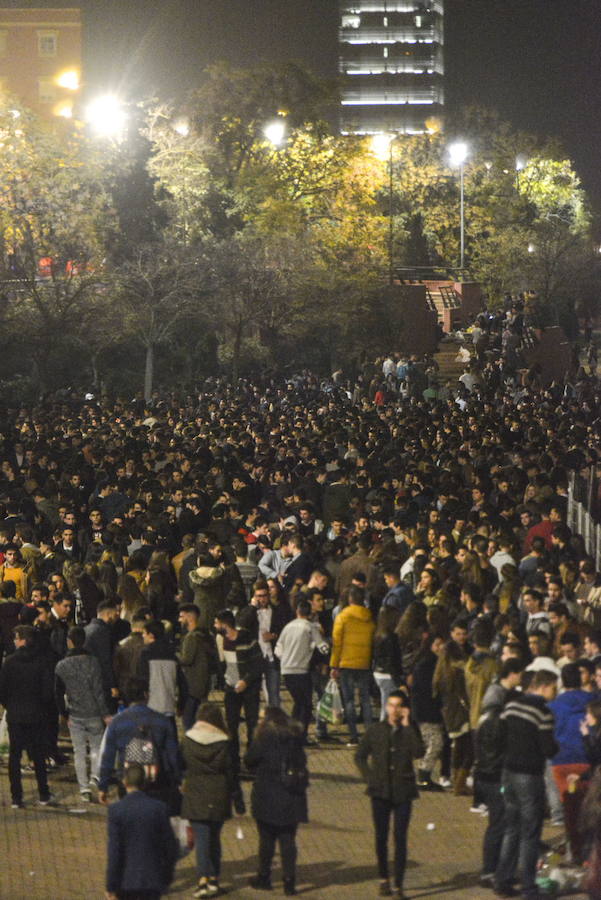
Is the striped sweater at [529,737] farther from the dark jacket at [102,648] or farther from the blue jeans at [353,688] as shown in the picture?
the dark jacket at [102,648]

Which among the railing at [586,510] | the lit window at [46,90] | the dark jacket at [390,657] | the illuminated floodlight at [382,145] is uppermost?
the lit window at [46,90]

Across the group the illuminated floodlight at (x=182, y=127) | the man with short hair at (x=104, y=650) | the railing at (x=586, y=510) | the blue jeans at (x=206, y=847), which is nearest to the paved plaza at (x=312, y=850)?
the blue jeans at (x=206, y=847)

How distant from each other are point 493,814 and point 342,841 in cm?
138

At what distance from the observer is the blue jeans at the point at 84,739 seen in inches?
452

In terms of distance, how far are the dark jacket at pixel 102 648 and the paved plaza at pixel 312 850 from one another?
93cm

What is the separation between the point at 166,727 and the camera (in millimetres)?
9609

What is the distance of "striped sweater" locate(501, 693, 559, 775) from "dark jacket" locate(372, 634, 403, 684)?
2780mm

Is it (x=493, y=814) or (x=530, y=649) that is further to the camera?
(x=530, y=649)

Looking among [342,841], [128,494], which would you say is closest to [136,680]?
[342,841]

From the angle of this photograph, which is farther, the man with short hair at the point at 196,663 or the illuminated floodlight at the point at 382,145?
the illuminated floodlight at the point at 382,145

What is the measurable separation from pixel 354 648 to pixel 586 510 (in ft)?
24.9

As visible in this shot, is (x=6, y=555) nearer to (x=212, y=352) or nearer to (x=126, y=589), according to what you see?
(x=126, y=589)

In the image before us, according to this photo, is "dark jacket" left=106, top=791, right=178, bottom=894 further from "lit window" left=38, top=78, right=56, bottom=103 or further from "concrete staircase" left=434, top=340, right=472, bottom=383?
"lit window" left=38, top=78, right=56, bottom=103

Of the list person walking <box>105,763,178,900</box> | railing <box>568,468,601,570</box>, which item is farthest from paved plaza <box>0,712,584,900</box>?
railing <box>568,468,601,570</box>
